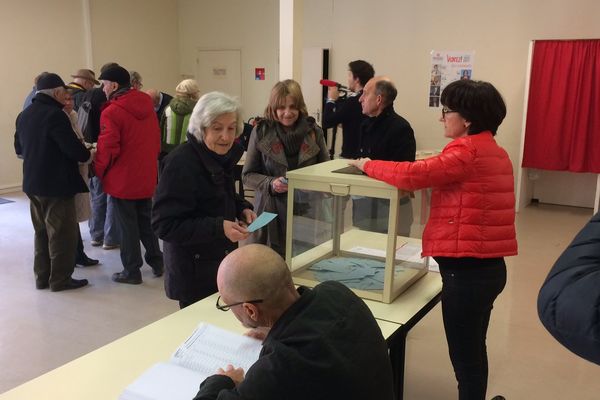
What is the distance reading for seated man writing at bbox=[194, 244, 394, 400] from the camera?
3.64ft

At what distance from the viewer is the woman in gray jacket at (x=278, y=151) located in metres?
2.61

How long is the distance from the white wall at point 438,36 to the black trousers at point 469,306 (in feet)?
16.9

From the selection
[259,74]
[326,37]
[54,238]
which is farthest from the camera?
[259,74]

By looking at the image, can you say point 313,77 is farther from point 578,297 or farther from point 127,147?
point 578,297

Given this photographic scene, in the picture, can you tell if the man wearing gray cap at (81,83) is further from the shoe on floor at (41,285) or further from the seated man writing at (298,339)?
the seated man writing at (298,339)

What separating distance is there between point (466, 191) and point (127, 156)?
8.93 feet

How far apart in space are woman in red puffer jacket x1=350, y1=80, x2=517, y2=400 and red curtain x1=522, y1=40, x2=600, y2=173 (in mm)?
4782

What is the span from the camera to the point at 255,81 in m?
8.66

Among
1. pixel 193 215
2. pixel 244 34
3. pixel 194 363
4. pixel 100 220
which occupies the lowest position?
pixel 100 220

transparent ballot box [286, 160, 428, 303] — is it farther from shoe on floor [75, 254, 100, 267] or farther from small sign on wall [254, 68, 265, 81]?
small sign on wall [254, 68, 265, 81]

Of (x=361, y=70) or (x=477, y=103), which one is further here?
(x=361, y=70)

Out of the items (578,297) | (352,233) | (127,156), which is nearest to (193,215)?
(352,233)

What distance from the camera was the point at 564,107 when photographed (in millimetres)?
6113

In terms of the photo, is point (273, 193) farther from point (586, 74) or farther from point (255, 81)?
point (255, 81)
